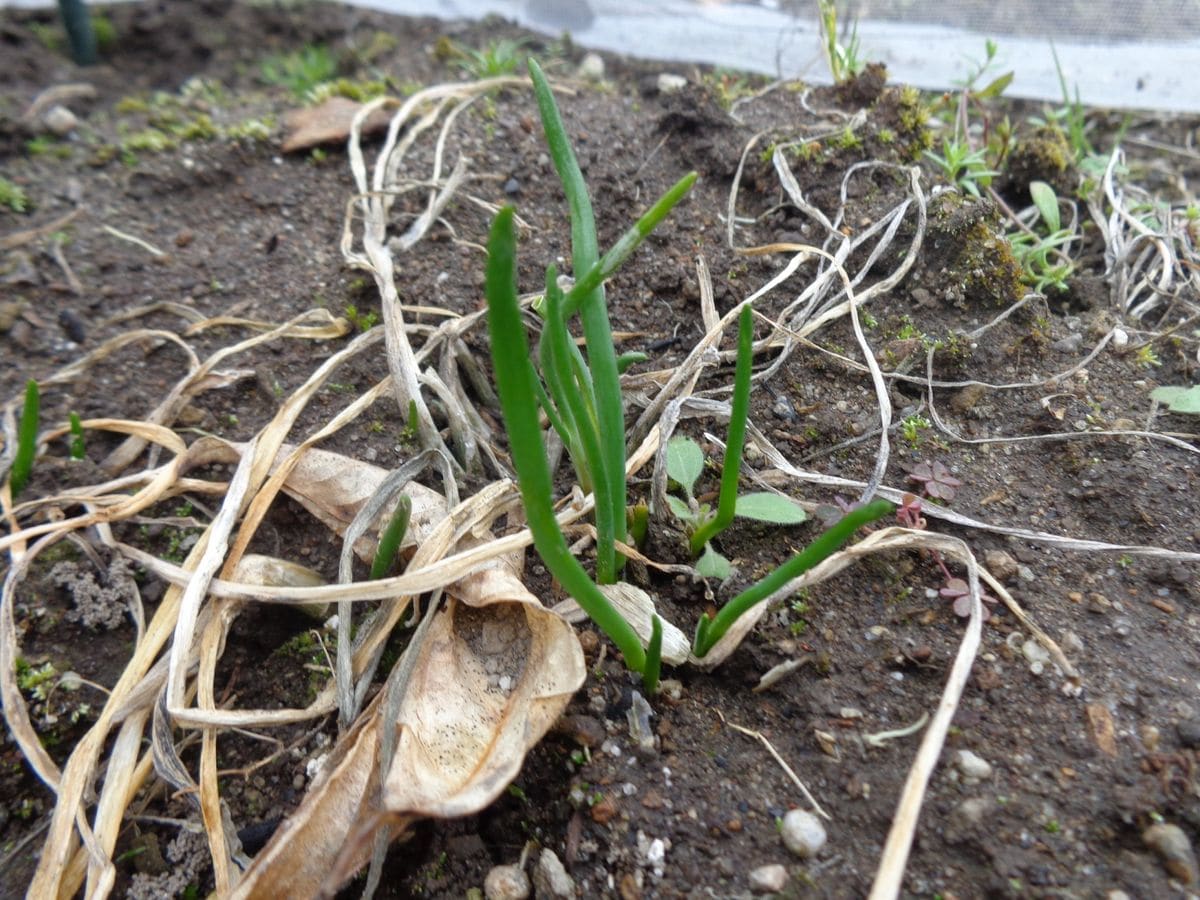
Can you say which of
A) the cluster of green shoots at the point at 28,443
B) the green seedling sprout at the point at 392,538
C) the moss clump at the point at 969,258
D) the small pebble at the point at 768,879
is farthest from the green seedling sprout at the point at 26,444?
the moss clump at the point at 969,258

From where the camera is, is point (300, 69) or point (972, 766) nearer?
point (972, 766)

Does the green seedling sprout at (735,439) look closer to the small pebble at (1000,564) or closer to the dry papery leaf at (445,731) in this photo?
the dry papery leaf at (445,731)

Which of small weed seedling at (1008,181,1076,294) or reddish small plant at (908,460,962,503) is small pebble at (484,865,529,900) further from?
small weed seedling at (1008,181,1076,294)

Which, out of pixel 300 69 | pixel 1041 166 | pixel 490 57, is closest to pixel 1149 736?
pixel 1041 166

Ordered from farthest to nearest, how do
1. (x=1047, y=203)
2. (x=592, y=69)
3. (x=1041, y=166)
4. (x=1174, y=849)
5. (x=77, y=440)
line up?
(x=592, y=69), (x=1041, y=166), (x=1047, y=203), (x=77, y=440), (x=1174, y=849)

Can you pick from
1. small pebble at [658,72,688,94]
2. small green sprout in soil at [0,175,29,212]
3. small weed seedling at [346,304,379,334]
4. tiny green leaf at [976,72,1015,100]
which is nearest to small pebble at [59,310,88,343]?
small green sprout in soil at [0,175,29,212]

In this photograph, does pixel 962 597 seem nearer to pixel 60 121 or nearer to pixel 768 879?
pixel 768 879
